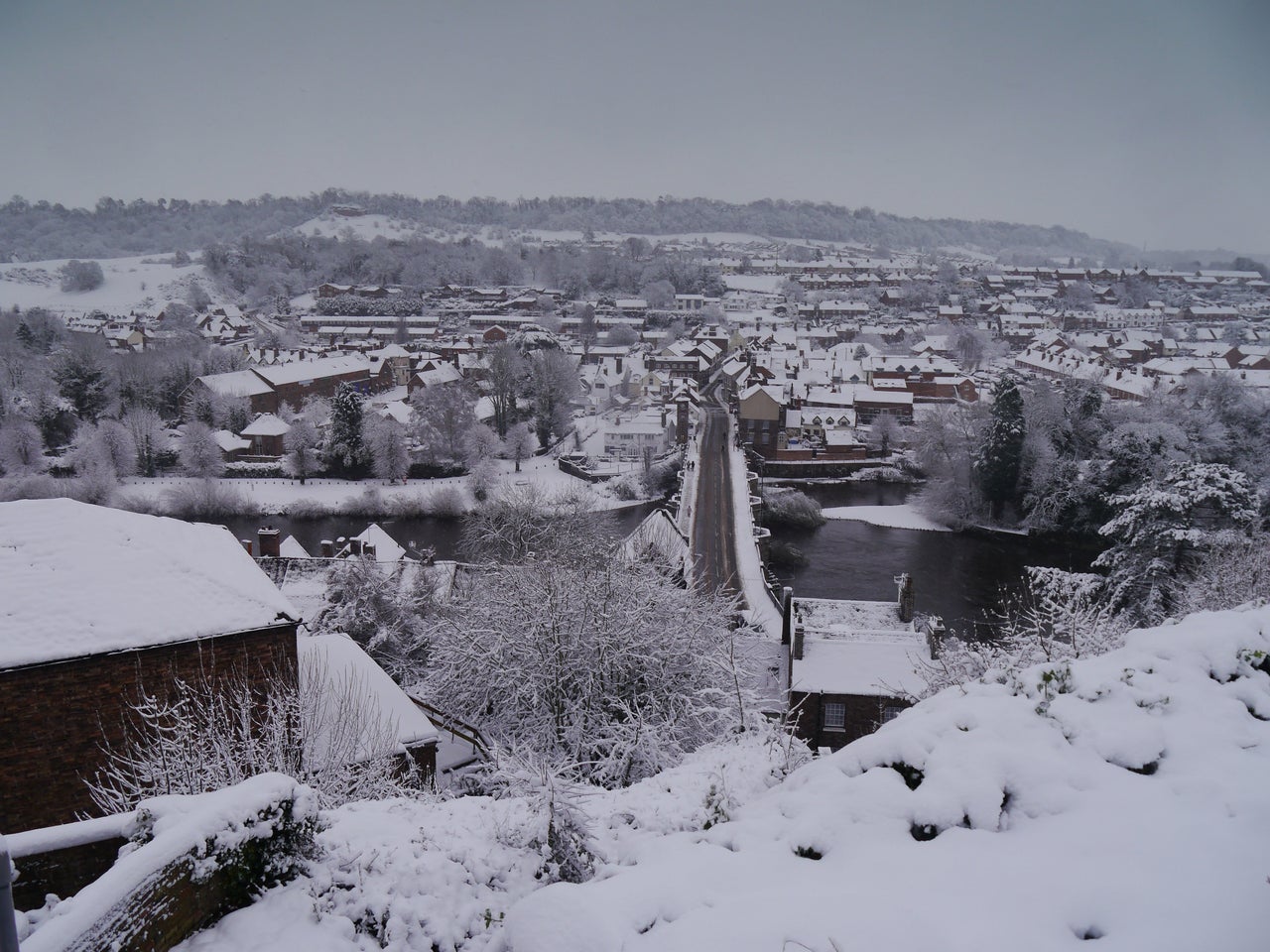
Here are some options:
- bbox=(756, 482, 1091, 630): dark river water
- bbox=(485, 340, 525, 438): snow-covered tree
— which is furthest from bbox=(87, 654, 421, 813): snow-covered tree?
bbox=(485, 340, 525, 438): snow-covered tree

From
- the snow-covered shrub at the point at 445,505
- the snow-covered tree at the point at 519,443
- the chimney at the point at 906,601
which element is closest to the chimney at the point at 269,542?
the snow-covered shrub at the point at 445,505

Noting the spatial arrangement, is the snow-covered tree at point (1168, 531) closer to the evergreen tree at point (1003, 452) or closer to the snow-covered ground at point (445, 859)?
the evergreen tree at point (1003, 452)

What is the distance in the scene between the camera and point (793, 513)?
32.3 metres

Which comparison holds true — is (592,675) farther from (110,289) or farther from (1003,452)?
(110,289)

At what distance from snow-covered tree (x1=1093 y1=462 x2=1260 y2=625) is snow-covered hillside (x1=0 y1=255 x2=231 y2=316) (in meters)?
88.2

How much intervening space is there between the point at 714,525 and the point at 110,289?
94953 millimetres

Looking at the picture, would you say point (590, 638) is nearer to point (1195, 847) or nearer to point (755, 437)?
point (1195, 847)

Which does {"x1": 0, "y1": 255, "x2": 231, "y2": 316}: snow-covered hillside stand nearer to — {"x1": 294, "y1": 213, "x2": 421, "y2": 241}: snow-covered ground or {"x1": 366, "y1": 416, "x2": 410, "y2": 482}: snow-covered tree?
{"x1": 294, "y1": 213, "x2": 421, "y2": 241}: snow-covered ground

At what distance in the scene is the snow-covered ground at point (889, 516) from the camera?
107 feet

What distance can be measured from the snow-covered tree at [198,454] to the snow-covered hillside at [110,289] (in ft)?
178

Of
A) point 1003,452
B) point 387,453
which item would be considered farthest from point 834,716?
point 387,453

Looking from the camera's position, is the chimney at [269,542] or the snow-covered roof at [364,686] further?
the chimney at [269,542]

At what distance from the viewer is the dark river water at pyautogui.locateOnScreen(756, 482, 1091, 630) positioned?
2450cm

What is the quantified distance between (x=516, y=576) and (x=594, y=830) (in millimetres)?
8822
